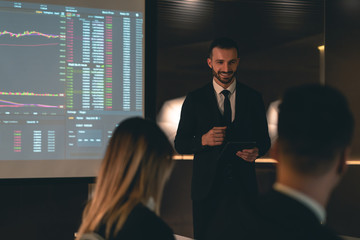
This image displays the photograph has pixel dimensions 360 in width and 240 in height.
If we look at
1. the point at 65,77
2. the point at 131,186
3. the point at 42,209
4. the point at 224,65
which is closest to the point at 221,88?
the point at 224,65

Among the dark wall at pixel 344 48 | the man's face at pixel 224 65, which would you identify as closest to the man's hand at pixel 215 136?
the man's face at pixel 224 65

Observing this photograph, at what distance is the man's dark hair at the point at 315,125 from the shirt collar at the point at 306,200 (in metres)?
0.06

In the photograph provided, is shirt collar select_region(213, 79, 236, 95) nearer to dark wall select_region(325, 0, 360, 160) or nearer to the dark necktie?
the dark necktie

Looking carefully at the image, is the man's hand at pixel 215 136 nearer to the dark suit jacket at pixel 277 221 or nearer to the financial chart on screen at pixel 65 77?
the financial chart on screen at pixel 65 77

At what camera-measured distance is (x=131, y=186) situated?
1151 mm

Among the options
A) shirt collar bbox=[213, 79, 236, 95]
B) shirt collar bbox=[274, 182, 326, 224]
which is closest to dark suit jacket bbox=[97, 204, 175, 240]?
shirt collar bbox=[274, 182, 326, 224]

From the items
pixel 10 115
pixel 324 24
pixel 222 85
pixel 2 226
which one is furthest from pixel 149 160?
pixel 324 24

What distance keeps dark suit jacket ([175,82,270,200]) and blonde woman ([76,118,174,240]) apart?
1370mm

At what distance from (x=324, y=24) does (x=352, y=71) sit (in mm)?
563

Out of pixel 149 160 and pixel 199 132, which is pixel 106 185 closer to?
pixel 149 160

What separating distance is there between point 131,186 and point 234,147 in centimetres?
143

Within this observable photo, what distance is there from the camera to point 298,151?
949 mm

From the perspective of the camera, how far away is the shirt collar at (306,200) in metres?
0.86

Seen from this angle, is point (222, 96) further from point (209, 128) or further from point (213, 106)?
point (209, 128)
